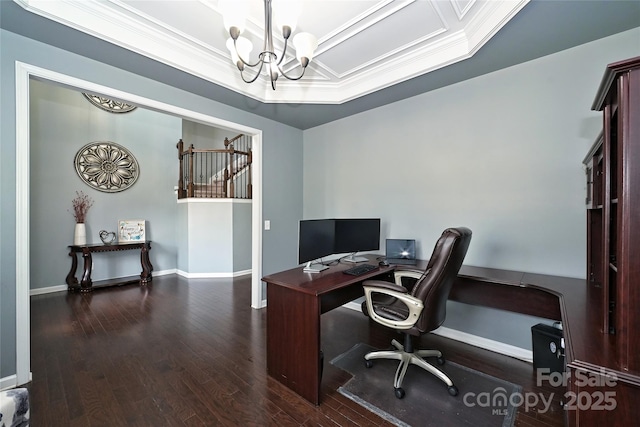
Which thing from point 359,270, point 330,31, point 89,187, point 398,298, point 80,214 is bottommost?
point 398,298

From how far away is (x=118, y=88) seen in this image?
234 cm

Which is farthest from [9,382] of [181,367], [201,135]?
[201,135]

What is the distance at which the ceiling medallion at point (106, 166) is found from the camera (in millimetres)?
4355

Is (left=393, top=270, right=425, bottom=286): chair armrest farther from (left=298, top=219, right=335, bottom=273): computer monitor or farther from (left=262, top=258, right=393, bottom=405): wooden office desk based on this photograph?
(left=298, top=219, right=335, bottom=273): computer monitor

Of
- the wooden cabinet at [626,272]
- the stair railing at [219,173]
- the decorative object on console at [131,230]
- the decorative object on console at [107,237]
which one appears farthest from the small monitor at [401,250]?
the decorative object on console at [107,237]

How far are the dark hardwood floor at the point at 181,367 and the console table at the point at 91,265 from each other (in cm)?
51

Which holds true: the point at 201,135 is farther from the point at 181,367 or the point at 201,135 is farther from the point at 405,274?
the point at 405,274

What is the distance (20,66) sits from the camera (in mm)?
1912

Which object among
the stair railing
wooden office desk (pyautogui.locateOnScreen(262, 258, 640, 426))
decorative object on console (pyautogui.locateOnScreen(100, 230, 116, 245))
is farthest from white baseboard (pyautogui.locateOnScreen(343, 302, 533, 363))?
decorative object on console (pyautogui.locateOnScreen(100, 230, 116, 245))

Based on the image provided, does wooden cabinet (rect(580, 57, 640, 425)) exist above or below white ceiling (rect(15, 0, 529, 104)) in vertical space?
below

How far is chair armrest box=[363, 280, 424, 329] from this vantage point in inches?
69.7

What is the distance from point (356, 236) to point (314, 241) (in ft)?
2.06

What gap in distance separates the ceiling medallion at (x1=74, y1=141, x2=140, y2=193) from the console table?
1.01 metres

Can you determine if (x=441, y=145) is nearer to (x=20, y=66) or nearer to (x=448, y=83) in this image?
(x=448, y=83)
